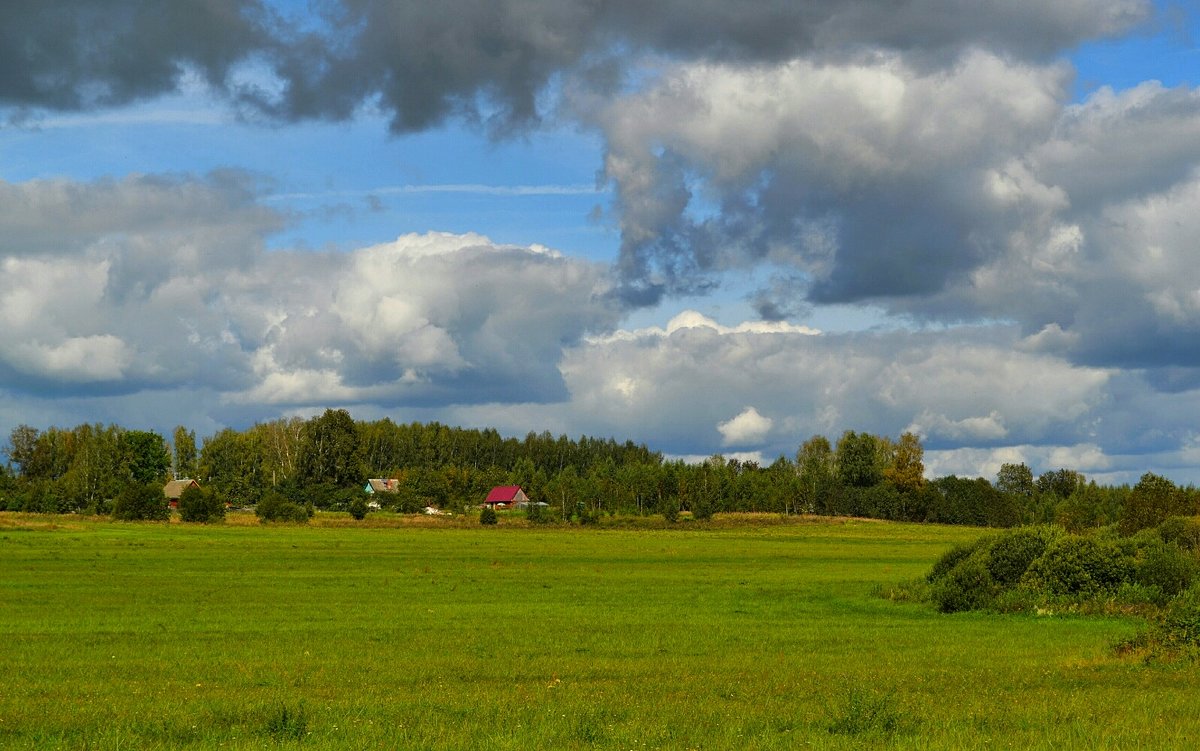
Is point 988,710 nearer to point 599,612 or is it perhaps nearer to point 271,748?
point 271,748

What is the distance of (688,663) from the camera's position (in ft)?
93.7

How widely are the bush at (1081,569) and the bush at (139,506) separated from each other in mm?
A: 126570

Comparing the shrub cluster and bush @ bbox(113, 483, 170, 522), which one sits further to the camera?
bush @ bbox(113, 483, 170, 522)

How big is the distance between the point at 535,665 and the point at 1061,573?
3109cm

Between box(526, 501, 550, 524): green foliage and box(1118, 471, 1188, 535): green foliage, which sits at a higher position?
box(1118, 471, 1188, 535): green foliage

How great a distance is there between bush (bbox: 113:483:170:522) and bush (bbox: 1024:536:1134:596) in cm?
12657

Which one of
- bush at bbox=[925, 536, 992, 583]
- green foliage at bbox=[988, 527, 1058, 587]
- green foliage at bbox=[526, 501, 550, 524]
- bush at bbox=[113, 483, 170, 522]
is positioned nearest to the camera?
green foliage at bbox=[988, 527, 1058, 587]

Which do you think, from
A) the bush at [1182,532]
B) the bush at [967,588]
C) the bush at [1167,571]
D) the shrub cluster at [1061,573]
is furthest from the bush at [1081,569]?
the bush at [1182,532]

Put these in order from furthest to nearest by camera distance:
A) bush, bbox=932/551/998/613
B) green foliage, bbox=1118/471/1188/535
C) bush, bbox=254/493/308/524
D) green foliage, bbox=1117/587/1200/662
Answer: bush, bbox=254/493/308/524, green foliage, bbox=1118/471/1188/535, bush, bbox=932/551/998/613, green foliage, bbox=1117/587/1200/662

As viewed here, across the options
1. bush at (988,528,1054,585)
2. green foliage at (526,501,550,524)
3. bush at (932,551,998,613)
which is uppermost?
bush at (988,528,1054,585)

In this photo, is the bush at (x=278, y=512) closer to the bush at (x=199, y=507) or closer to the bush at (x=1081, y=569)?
the bush at (x=199, y=507)

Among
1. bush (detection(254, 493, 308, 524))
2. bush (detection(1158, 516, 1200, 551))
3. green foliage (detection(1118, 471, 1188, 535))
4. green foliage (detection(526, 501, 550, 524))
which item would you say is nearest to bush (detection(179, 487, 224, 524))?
bush (detection(254, 493, 308, 524))

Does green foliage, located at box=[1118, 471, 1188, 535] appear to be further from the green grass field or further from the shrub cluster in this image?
the shrub cluster

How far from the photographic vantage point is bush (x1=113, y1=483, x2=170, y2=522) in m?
147
